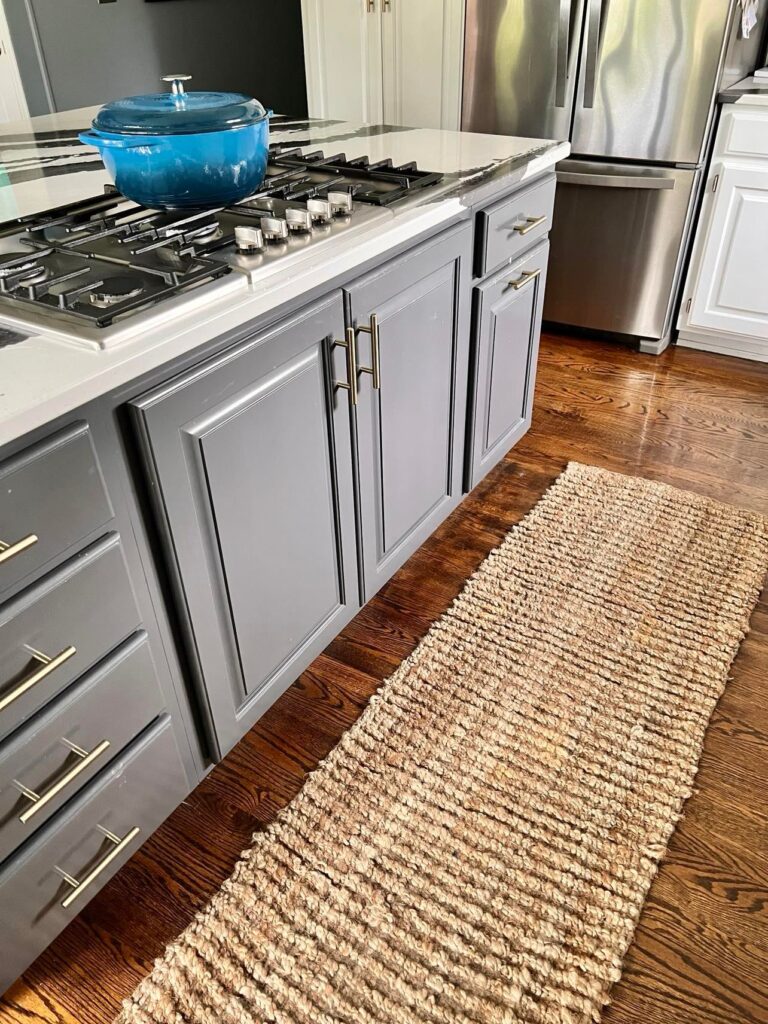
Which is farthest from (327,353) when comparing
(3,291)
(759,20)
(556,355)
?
(759,20)

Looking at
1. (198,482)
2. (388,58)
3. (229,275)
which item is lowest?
(198,482)

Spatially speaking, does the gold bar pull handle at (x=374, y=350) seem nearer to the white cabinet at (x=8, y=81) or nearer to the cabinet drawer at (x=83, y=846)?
the cabinet drawer at (x=83, y=846)

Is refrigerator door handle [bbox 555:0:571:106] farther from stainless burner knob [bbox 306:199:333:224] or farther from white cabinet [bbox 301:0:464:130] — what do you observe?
stainless burner knob [bbox 306:199:333:224]

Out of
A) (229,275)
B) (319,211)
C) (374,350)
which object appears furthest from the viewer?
(374,350)

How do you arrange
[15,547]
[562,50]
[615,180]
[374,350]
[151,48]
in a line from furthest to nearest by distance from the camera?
1. [151,48]
2. [615,180]
3. [562,50]
4. [374,350]
5. [15,547]

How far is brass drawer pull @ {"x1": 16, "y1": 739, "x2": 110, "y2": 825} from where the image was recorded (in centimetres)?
102

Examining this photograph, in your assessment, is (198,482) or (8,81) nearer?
(198,482)

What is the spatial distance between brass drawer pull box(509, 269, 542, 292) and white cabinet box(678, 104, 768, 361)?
3.73ft

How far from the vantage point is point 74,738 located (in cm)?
108

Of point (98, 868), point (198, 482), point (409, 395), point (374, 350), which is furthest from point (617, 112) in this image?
point (98, 868)

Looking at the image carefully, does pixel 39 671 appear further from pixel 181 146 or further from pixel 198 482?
pixel 181 146

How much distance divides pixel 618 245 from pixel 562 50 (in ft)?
2.25

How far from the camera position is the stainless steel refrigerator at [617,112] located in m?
2.48

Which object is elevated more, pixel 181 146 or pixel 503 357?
pixel 181 146
